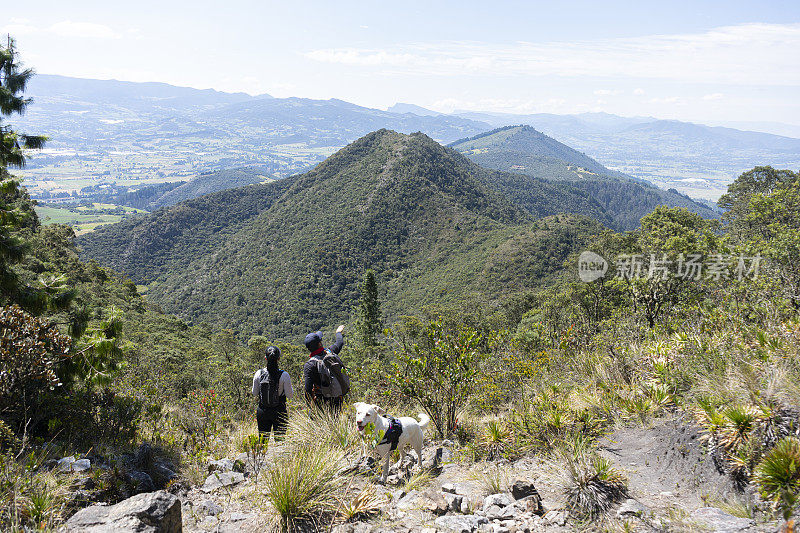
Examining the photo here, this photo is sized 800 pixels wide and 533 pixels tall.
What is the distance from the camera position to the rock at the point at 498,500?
11.8 ft

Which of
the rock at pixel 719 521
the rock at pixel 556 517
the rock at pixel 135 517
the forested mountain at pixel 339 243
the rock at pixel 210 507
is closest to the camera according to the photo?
the rock at pixel 719 521

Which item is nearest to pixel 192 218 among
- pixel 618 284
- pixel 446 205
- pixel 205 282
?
pixel 205 282

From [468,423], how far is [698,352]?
3.05m

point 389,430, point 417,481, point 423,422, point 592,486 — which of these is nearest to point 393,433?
point 389,430

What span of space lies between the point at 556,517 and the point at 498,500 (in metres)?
0.51

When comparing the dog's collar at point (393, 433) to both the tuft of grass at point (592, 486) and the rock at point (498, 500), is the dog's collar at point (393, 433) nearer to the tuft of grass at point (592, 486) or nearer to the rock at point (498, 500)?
the rock at point (498, 500)

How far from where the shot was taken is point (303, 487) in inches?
132

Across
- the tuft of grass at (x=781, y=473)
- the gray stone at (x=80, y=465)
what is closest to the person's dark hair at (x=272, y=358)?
the gray stone at (x=80, y=465)

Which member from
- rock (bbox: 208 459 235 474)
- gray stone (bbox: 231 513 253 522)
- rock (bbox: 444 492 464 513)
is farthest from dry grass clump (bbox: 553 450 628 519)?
rock (bbox: 208 459 235 474)

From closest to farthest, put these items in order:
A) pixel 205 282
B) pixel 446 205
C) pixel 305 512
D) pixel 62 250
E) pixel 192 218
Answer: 1. pixel 305 512
2. pixel 62 250
3. pixel 205 282
4. pixel 446 205
5. pixel 192 218

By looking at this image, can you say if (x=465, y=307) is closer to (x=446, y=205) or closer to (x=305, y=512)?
(x=305, y=512)

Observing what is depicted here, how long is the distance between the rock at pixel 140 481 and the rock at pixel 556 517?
406cm

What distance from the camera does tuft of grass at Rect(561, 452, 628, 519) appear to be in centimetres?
331

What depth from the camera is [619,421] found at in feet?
15.5
